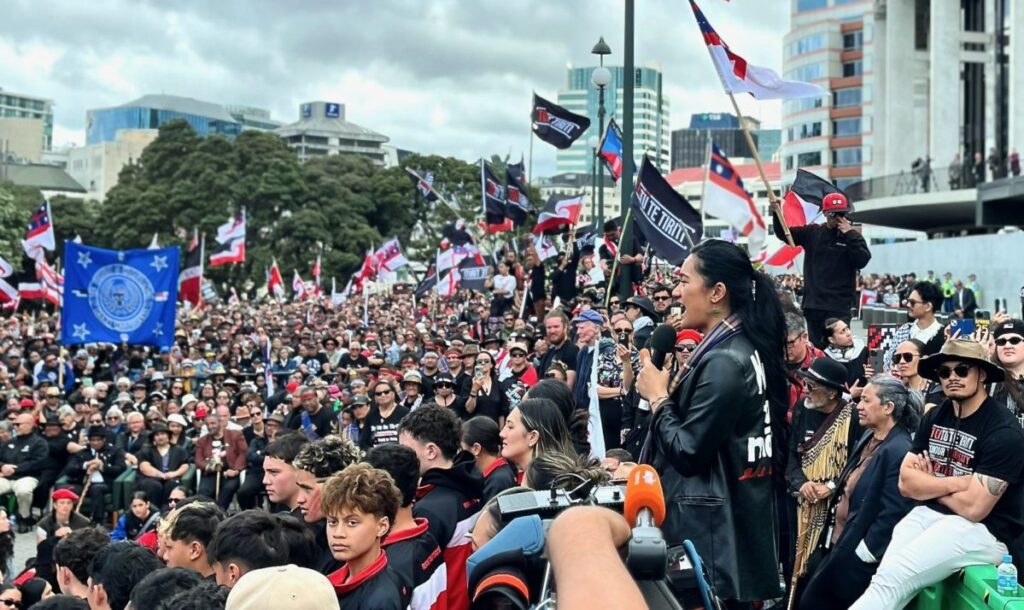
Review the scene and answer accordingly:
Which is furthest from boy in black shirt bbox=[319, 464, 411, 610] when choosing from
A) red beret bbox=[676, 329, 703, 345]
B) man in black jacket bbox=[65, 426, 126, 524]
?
man in black jacket bbox=[65, 426, 126, 524]

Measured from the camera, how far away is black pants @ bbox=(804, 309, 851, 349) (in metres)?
9.93

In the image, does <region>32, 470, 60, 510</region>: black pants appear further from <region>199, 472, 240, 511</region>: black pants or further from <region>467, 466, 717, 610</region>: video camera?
<region>467, 466, 717, 610</region>: video camera

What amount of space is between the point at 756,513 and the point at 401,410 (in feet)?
30.6

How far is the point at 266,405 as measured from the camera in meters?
18.5

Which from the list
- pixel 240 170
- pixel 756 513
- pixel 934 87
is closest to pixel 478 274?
pixel 756 513

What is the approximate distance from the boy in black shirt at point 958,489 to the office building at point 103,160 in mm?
171058

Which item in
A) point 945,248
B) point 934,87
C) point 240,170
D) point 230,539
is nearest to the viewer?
point 230,539

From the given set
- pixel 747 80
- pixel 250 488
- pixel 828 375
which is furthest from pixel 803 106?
pixel 828 375

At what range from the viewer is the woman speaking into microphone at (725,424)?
3980mm

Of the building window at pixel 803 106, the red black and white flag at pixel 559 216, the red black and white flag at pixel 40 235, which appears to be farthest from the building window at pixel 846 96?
the red black and white flag at pixel 559 216

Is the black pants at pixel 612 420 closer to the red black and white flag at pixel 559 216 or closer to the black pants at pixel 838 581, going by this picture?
the black pants at pixel 838 581

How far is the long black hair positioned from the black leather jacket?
Answer: 0.08 meters

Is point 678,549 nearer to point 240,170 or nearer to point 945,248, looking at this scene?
→ point 945,248

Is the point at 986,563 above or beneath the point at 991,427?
beneath
